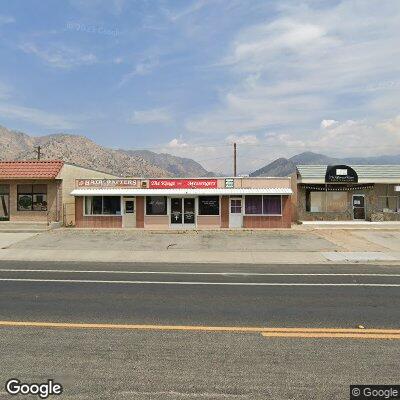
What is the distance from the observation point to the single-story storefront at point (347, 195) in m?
32.5

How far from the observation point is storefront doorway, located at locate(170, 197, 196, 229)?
30.1 m

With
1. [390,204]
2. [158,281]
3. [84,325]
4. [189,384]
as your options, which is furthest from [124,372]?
[390,204]

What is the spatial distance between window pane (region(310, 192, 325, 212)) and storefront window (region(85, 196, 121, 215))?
15547 millimetres

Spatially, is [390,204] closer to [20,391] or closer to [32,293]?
[32,293]

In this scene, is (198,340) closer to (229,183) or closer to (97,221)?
(229,183)

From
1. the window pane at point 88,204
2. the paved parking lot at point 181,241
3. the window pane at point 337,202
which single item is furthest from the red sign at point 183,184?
the window pane at point 337,202

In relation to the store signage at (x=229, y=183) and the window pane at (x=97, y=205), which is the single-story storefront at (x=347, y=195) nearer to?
the store signage at (x=229, y=183)

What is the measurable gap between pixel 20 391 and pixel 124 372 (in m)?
1.37

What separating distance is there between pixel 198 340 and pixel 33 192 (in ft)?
89.0

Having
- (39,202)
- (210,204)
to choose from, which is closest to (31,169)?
(39,202)

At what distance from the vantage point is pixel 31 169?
30703 mm

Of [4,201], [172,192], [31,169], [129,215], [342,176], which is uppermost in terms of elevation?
[31,169]

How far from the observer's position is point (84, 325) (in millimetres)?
8070

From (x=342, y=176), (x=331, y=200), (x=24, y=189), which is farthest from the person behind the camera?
(x=331, y=200)
